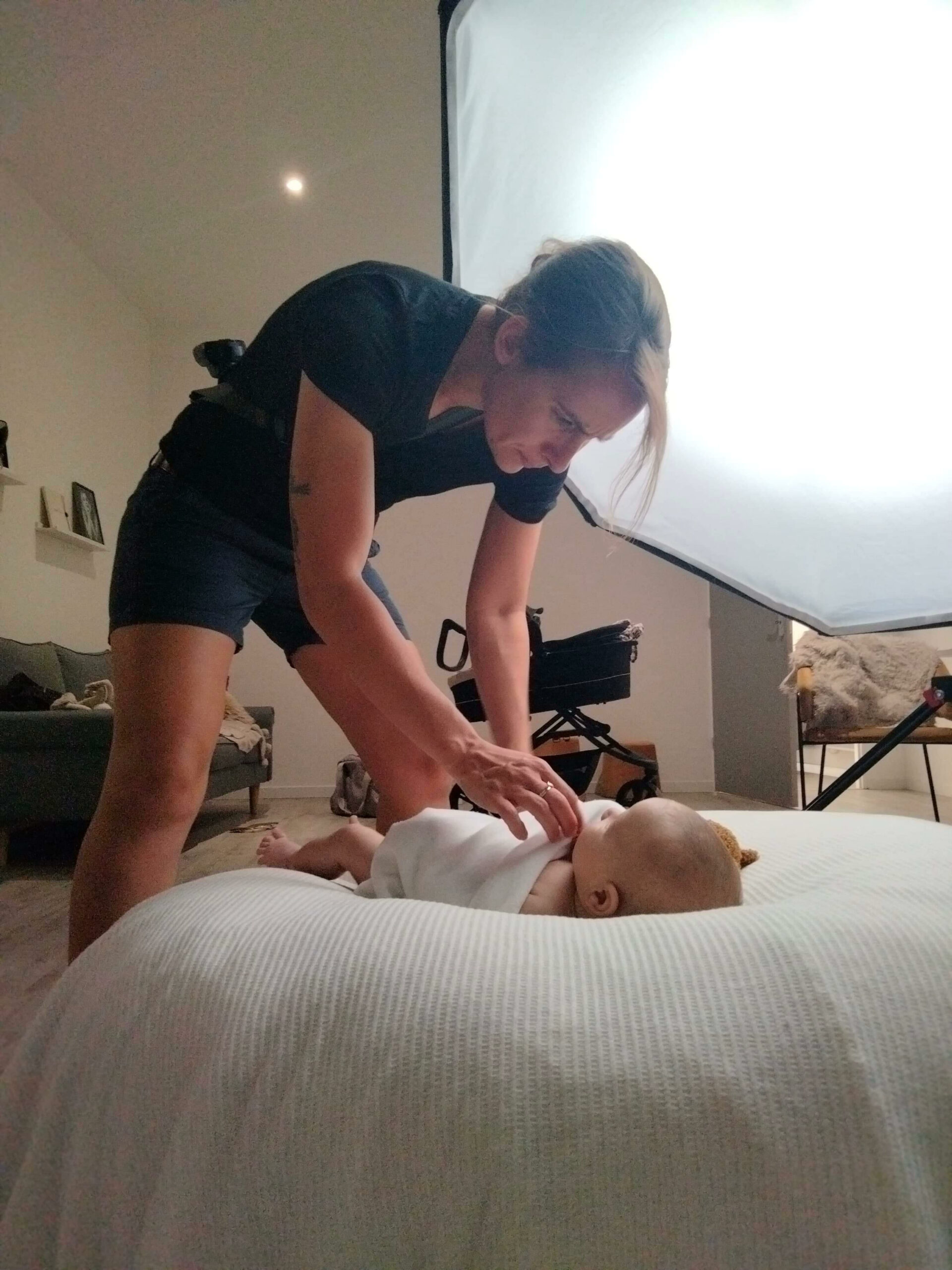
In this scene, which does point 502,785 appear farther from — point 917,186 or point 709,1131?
point 917,186

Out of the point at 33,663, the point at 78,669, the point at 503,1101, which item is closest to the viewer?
the point at 503,1101

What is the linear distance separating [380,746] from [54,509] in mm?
2595

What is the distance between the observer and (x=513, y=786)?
2.09 ft

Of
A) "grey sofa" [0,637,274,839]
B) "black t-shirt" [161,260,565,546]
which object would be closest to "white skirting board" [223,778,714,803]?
"grey sofa" [0,637,274,839]

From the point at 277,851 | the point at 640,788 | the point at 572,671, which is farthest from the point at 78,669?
the point at 277,851

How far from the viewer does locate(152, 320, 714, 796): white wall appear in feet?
12.8

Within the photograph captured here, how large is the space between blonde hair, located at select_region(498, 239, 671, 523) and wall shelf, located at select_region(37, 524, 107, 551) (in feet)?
9.23

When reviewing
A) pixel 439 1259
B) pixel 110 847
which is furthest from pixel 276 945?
pixel 110 847

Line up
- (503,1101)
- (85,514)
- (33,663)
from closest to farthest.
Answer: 1. (503,1101)
2. (33,663)
3. (85,514)

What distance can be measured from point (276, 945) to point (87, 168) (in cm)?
332

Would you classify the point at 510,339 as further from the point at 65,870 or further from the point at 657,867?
the point at 65,870

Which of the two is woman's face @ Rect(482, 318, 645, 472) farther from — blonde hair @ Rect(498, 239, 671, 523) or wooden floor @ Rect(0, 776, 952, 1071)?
wooden floor @ Rect(0, 776, 952, 1071)

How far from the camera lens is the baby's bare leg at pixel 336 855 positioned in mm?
907

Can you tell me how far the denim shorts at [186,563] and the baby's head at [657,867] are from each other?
0.50 m
